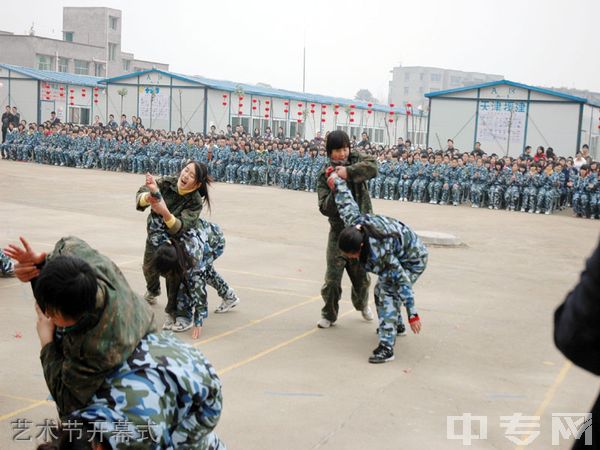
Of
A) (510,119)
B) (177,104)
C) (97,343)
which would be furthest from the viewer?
(177,104)

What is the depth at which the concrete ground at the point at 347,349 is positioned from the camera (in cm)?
475

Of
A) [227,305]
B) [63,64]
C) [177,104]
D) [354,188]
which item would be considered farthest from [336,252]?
[63,64]

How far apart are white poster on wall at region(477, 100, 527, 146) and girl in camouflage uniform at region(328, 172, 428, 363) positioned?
19.4 m

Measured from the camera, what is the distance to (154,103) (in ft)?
110

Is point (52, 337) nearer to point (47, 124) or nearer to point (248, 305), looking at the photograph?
point (248, 305)

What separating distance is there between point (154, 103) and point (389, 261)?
1150 inches

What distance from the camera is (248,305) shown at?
776cm

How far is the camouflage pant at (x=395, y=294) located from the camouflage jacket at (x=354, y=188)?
2.57 ft

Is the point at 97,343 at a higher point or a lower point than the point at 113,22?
lower

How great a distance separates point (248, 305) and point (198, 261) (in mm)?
1354

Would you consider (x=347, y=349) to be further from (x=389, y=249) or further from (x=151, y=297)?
(x=151, y=297)

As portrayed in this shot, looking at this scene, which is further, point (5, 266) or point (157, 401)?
point (5, 266)

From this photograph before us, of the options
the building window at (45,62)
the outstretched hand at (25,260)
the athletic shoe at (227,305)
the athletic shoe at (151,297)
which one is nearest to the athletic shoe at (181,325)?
the athletic shoe at (227,305)

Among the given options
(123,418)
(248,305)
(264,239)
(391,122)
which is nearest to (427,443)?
(123,418)
